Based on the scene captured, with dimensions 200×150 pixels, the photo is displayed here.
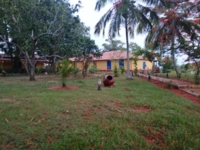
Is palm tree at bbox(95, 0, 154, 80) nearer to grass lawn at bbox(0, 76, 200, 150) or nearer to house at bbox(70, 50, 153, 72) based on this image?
grass lawn at bbox(0, 76, 200, 150)

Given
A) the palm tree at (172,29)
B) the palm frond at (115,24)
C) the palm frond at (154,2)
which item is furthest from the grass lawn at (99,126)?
the palm frond at (115,24)

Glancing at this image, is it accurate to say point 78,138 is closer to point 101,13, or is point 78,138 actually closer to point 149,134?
point 149,134

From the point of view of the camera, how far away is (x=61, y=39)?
52.5 ft

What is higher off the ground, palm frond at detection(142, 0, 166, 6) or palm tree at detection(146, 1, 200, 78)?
palm frond at detection(142, 0, 166, 6)

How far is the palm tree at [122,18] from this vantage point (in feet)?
32.5

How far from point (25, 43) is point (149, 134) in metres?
9.87

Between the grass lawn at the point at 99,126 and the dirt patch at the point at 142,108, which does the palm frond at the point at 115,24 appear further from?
the dirt patch at the point at 142,108

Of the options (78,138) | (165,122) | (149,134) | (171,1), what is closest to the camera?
(78,138)

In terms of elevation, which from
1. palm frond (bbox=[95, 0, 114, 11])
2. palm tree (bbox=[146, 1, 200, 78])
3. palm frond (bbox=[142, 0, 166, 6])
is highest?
palm frond (bbox=[95, 0, 114, 11])

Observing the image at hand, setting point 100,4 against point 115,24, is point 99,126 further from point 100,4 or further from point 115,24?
point 100,4

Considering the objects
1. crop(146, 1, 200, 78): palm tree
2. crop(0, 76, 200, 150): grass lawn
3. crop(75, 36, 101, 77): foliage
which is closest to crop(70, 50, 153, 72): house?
crop(75, 36, 101, 77): foliage

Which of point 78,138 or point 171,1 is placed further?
point 171,1

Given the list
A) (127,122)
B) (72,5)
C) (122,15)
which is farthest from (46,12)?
(127,122)

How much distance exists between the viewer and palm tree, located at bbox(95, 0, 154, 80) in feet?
32.5
